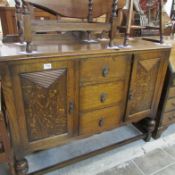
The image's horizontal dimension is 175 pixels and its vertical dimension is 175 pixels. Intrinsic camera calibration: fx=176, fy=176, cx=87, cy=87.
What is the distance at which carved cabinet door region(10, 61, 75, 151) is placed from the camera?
913 mm

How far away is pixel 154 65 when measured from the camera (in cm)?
129

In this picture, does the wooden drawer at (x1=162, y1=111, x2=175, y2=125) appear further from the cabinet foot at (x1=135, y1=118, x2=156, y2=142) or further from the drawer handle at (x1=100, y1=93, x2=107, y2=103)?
the drawer handle at (x1=100, y1=93, x2=107, y2=103)

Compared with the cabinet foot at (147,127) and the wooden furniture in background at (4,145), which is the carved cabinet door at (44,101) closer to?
the wooden furniture in background at (4,145)

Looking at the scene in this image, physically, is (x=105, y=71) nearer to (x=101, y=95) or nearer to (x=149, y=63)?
(x=101, y=95)

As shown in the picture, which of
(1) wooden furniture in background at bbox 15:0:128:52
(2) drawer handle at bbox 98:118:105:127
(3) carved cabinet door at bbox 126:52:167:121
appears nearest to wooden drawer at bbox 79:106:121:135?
(2) drawer handle at bbox 98:118:105:127

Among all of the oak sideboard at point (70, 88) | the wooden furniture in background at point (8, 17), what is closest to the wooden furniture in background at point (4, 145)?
the oak sideboard at point (70, 88)

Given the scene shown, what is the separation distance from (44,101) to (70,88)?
167 millimetres

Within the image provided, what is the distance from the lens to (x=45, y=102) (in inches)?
40.2

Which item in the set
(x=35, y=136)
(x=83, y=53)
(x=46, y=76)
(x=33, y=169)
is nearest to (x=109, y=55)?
(x=83, y=53)

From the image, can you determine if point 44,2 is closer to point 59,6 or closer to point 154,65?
point 59,6

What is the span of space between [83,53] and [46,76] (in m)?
0.24

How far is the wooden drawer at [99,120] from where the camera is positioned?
122 cm

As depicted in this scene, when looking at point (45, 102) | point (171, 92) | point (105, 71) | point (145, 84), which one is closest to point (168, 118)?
point (171, 92)

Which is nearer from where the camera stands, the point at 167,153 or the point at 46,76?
the point at 46,76
